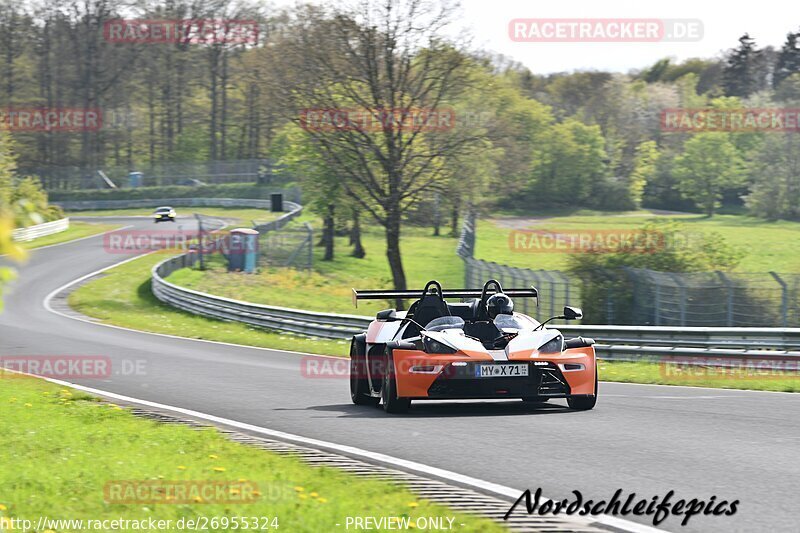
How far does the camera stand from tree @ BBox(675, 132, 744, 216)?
99625 mm

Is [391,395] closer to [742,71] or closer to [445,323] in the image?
[445,323]

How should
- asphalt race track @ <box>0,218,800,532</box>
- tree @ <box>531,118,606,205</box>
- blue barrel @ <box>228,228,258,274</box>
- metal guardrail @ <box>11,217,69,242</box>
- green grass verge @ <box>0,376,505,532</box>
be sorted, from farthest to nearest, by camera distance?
1. tree @ <box>531,118,606,205</box>
2. metal guardrail @ <box>11,217,69,242</box>
3. blue barrel @ <box>228,228,258,274</box>
4. asphalt race track @ <box>0,218,800,532</box>
5. green grass verge @ <box>0,376,505,532</box>

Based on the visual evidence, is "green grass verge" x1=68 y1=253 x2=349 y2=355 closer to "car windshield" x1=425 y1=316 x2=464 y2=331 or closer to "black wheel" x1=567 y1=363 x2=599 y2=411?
"car windshield" x1=425 y1=316 x2=464 y2=331

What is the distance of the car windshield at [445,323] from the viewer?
472 inches

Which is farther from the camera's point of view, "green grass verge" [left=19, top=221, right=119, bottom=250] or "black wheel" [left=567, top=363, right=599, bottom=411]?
"green grass verge" [left=19, top=221, right=119, bottom=250]

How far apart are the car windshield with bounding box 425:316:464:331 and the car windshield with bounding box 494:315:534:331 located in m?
0.41

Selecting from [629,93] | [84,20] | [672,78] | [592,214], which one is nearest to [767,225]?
[592,214]

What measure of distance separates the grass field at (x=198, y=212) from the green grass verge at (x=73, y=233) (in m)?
9.06

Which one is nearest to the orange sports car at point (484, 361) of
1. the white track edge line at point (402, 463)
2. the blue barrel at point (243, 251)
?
the white track edge line at point (402, 463)

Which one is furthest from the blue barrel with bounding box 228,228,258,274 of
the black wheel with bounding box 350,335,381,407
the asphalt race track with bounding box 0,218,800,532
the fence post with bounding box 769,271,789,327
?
the black wheel with bounding box 350,335,381,407

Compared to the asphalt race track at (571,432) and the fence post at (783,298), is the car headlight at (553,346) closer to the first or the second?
the asphalt race track at (571,432)

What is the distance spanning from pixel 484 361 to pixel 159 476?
425 cm

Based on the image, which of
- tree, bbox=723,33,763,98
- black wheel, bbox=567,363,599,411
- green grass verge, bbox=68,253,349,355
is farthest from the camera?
tree, bbox=723,33,763,98

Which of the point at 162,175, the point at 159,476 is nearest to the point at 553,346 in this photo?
the point at 159,476
